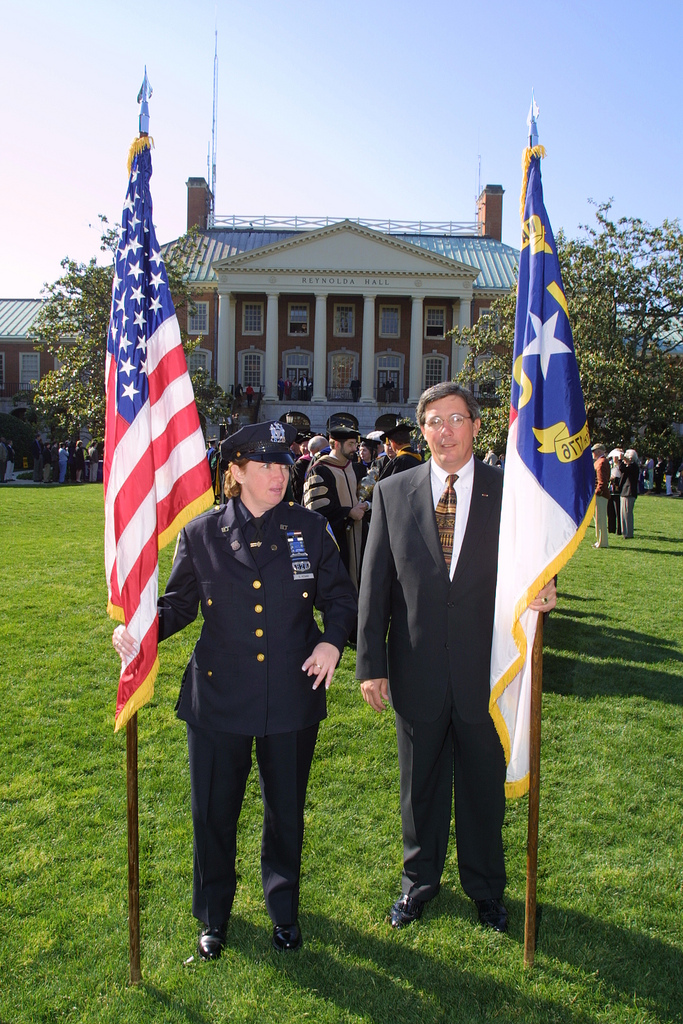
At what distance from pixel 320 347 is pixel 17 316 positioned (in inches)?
1006

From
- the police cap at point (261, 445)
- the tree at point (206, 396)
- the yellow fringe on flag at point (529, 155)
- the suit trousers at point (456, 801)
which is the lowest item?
the suit trousers at point (456, 801)

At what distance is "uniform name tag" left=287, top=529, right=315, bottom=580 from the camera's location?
3361 millimetres

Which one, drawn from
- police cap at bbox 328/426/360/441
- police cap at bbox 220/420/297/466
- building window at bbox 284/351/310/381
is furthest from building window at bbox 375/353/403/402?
police cap at bbox 220/420/297/466

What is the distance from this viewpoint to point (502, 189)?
62781mm

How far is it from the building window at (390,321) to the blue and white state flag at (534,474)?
53.6 metres

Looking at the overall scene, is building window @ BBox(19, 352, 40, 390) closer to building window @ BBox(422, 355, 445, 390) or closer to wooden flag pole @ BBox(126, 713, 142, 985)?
building window @ BBox(422, 355, 445, 390)

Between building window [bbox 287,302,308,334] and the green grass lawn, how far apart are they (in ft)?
165

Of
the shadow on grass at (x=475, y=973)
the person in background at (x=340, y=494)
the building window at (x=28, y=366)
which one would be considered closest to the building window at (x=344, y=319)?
the building window at (x=28, y=366)

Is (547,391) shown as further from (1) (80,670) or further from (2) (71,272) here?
(2) (71,272)

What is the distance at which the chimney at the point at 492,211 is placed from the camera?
202 ft

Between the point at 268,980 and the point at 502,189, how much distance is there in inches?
2656

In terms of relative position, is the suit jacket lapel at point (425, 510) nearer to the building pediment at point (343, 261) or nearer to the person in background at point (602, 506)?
the person in background at point (602, 506)

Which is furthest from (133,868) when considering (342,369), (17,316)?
(17,316)

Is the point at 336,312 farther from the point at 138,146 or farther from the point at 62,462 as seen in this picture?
the point at 138,146
